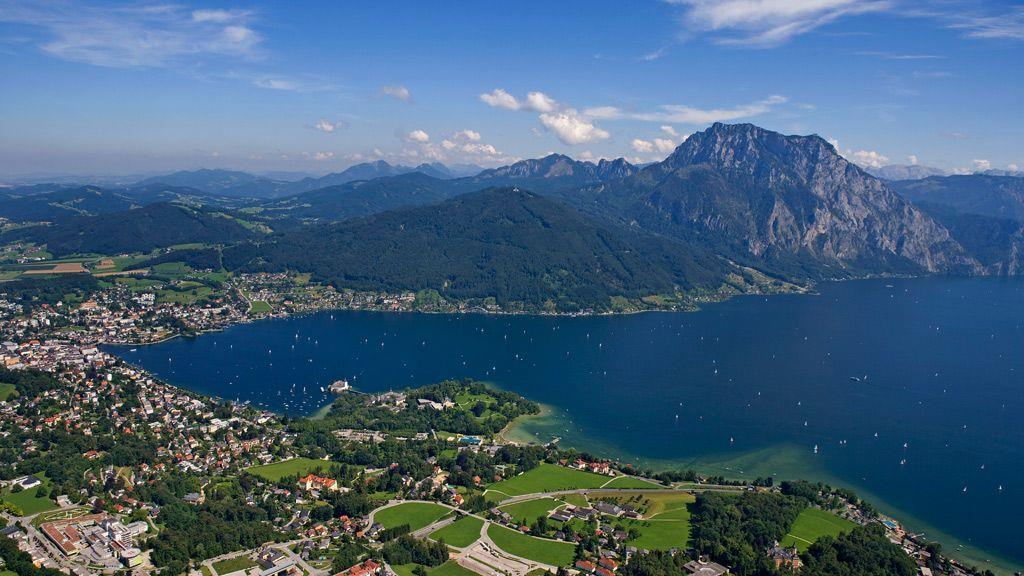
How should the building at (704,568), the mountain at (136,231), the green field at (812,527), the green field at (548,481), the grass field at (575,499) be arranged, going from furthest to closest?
the mountain at (136,231) → the green field at (548,481) → the grass field at (575,499) → the green field at (812,527) → the building at (704,568)

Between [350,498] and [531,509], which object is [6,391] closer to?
[350,498]

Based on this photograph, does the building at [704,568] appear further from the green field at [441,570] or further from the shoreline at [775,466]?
the shoreline at [775,466]

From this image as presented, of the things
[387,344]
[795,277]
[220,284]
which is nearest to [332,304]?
[220,284]

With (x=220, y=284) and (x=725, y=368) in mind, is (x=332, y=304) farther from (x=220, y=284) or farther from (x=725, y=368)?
(x=725, y=368)

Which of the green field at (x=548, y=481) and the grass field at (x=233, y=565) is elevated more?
the green field at (x=548, y=481)

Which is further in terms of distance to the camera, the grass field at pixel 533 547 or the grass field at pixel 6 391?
the grass field at pixel 6 391

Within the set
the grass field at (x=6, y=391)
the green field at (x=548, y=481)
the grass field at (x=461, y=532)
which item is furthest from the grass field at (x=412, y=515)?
the grass field at (x=6, y=391)
